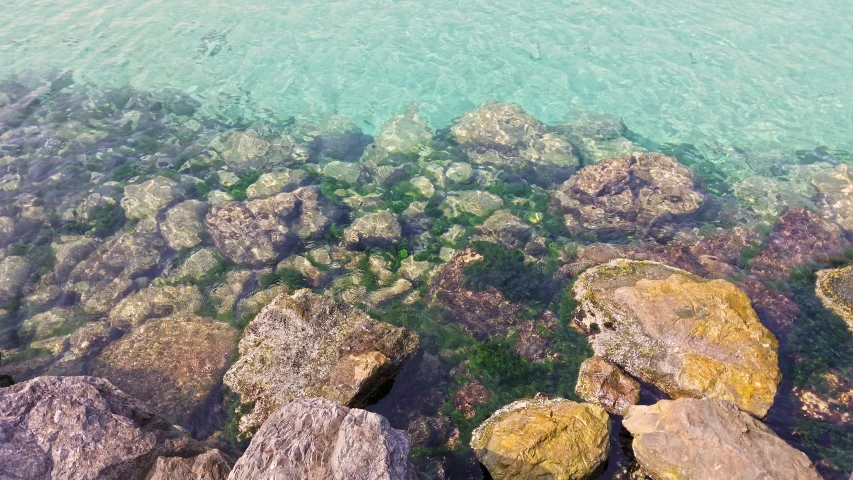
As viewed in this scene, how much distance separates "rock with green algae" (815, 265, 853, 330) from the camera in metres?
8.46

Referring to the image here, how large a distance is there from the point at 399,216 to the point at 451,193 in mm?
1632

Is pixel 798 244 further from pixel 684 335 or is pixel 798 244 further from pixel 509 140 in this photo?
pixel 509 140

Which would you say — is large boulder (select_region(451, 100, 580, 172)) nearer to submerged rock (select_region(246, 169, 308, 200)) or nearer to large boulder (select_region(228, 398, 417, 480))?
submerged rock (select_region(246, 169, 308, 200))

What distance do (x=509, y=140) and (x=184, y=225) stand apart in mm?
8875

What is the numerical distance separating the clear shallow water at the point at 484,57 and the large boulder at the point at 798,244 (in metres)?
4.51

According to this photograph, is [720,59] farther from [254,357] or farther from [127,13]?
[127,13]

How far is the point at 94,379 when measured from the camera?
579 centimetres

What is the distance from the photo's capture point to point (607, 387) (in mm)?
7059

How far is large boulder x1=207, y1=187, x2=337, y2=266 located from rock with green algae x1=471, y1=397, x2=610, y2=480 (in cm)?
608

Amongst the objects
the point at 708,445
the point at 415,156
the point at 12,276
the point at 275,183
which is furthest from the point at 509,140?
the point at 12,276

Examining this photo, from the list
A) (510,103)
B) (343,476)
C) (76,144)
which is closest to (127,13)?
(76,144)

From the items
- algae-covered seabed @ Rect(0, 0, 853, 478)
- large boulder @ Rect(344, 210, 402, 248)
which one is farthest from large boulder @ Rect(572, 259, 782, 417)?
large boulder @ Rect(344, 210, 402, 248)

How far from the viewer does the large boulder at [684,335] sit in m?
6.79

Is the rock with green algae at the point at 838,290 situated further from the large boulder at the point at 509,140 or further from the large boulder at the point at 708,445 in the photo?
the large boulder at the point at 509,140
